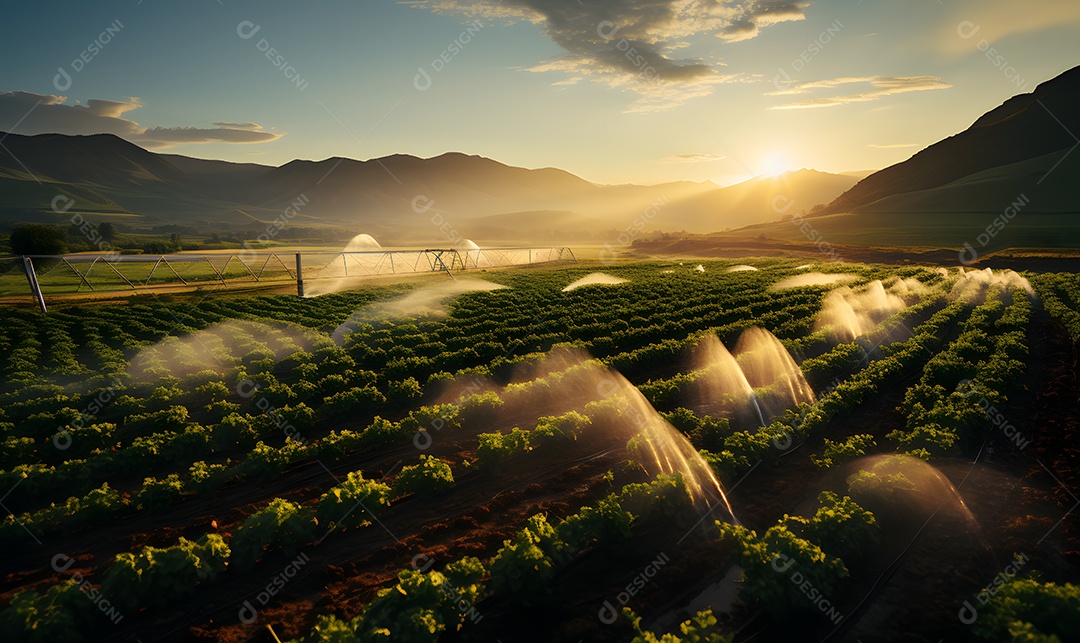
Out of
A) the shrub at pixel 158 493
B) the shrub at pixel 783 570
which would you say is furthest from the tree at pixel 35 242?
the shrub at pixel 783 570

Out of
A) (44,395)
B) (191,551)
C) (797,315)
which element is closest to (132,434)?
(44,395)

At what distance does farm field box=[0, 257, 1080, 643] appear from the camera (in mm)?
6965

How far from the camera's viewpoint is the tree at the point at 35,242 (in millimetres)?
63312

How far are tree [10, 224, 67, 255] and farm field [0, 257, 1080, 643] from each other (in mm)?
60227

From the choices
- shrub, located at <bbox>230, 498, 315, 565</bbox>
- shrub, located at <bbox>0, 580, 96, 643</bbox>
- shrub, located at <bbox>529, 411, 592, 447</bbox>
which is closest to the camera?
shrub, located at <bbox>0, 580, 96, 643</bbox>

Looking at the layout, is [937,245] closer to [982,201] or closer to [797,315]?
[982,201]

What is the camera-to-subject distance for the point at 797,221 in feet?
507

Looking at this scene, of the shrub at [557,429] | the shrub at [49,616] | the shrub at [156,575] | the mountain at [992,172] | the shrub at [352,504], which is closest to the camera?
the shrub at [49,616]

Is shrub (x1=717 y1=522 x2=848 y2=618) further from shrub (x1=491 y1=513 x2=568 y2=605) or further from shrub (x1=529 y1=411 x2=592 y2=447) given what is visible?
shrub (x1=529 y1=411 x2=592 y2=447)

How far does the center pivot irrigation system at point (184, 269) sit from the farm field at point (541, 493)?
22.1 meters

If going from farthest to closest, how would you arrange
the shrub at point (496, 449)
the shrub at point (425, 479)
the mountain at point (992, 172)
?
the mountain at point (992, 172), the shrub at point (496, 449), the shrub at point (425, 479)

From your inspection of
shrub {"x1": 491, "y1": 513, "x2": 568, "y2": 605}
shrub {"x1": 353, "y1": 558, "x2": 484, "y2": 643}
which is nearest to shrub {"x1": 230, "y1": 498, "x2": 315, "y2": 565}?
shrub {"x1": 353, "y1": 558, "x2": 484, "y2": 643}

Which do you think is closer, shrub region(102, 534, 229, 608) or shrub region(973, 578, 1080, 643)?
shrub region(973, 578, 1080, 643)

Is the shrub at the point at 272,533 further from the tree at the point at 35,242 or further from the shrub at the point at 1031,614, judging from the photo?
the tree at the point at 35,242
